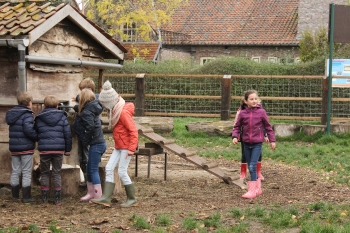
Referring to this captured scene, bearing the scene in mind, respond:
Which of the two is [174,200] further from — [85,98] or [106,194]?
[85,98]

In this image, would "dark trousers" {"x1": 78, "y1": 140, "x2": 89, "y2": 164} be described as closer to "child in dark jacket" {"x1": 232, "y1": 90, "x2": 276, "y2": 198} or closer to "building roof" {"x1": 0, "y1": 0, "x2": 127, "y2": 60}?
"building roof" {"x1": 0, "y1": 0, "x2": 127, "y2": 60}

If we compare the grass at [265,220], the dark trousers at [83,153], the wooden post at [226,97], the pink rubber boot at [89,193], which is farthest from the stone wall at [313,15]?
the pink rubber boot at [89,193]

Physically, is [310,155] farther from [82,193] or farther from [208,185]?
[82,193]

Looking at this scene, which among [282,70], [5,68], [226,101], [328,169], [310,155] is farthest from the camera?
[282,70]

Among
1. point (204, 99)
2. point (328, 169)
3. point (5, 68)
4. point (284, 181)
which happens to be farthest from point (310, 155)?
point (5, 68)

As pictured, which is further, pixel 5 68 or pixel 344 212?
pixel 5 68

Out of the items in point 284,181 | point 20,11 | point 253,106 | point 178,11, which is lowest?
point 284,181

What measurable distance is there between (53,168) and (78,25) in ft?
8.24

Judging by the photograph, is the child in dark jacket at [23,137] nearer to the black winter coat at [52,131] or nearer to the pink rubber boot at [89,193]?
the black winter coat at [52,131]

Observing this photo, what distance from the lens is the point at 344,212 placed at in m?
8.73

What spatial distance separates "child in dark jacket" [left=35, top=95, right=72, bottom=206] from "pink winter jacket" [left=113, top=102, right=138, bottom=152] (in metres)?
0.65

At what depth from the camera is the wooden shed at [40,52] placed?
9.38 meters

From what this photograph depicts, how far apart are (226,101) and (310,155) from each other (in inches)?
197

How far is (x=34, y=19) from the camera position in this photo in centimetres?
963
